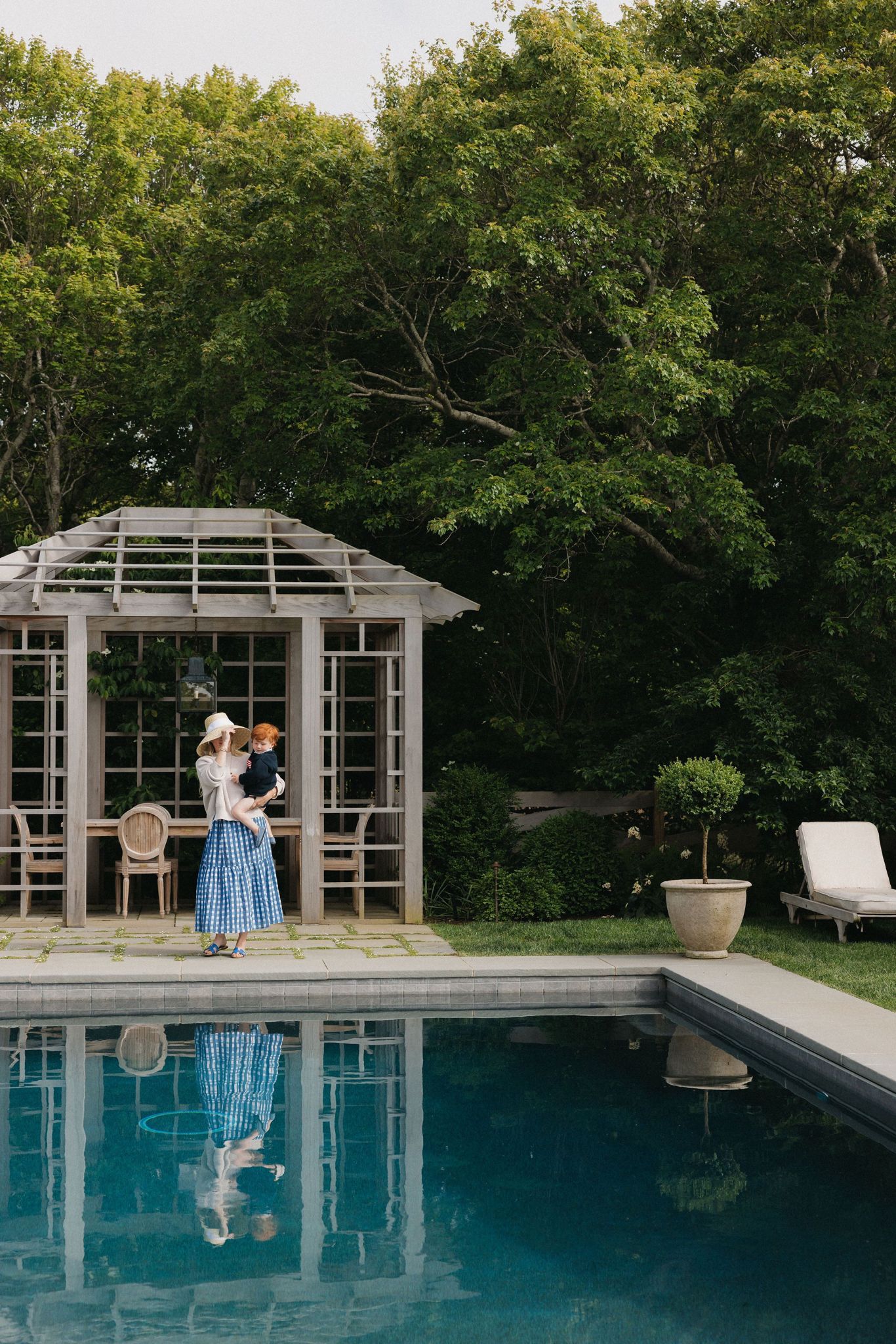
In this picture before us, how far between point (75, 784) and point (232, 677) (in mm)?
3027

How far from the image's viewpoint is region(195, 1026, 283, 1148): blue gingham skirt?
6.07 m

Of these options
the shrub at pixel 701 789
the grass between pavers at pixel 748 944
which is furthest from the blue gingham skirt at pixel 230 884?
the shrub at pixel 701 789

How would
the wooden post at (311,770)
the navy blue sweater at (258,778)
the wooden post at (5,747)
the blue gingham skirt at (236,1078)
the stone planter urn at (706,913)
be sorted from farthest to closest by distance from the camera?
the wooden post at (5,747)
the wooden post at (311,770)
the navy blue sweater at (258,778)
the stone planter urn at (706,913)
the blue gingham skirt at (236,1078)

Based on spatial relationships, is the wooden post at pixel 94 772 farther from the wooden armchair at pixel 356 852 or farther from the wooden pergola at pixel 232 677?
the wooden armchair at pixel 356 852

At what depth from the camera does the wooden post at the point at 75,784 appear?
10.6m

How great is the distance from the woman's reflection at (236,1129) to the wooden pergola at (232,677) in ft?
11.4

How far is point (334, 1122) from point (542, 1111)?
3.21ft

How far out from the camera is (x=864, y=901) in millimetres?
10055

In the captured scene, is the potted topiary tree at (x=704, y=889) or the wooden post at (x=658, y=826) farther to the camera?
the wooden post at (x=658, y=826)

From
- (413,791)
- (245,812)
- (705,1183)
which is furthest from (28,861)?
(705,1183)

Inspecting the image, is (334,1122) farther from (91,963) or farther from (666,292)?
(666,292)

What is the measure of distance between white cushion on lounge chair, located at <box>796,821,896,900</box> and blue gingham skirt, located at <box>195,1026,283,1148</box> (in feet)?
16.6

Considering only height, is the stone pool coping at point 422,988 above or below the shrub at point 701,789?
below

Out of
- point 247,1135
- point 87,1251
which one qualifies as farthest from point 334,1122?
point 87,1251
